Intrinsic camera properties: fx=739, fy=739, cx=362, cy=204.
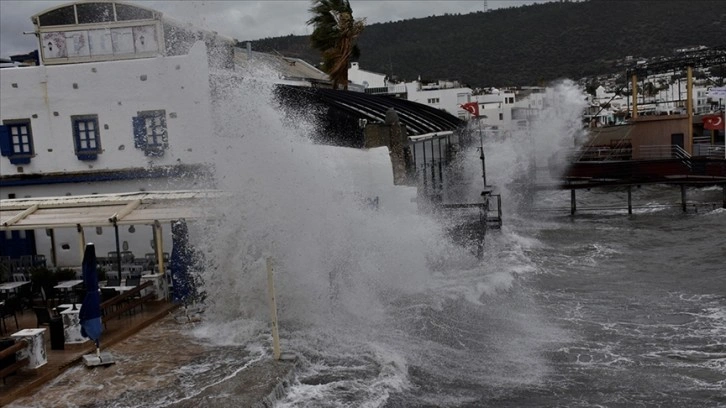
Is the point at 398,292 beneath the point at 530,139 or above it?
beneath

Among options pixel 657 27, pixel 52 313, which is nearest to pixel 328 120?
pixel 52 313

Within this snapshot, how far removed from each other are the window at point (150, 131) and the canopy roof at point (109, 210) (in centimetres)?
367

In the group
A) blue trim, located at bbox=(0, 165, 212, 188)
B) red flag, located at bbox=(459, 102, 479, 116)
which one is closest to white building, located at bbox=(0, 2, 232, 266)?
blue trim, located at bbox=(0, 165, 212, 188)

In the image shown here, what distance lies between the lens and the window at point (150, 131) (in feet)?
65.7

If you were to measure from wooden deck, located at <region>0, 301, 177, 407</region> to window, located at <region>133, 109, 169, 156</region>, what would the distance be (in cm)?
654

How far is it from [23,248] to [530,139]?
4467 centimetres

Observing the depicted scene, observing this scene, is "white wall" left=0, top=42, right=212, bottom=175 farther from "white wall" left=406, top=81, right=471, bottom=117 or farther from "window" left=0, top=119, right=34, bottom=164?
"white wall" left=406, top=81, right=471, bottom=117

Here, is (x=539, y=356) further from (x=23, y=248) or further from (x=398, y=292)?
(x=23, y=248)

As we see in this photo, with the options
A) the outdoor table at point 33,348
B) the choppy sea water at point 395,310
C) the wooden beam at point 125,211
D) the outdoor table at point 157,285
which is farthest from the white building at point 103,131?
the outdoor table at point 33,348

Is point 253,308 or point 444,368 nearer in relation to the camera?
point 444,368

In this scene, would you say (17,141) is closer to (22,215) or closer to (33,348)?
(22,215)

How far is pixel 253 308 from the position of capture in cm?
1348

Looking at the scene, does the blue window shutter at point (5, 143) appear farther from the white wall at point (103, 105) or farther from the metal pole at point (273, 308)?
the metal pole at point (273, 308)

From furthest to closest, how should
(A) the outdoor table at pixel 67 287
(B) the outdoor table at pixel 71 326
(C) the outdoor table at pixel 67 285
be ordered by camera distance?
(A) the outdoor table at pixel 67 287
(C) the outdoor table at pixel 67 285
(B) the outdoor table at pixel 71 326
